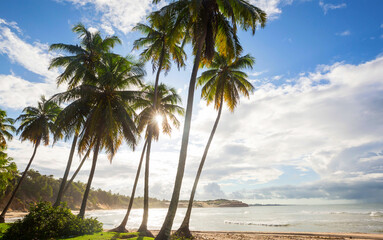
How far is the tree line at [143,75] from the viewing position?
1019 centimetres

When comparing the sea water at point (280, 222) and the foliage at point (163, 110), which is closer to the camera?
the foliage at point (163, 110)

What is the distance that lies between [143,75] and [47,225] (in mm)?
10254

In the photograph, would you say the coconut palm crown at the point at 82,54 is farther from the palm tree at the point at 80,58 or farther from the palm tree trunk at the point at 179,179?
the palm tree trunk at the point at 179,179

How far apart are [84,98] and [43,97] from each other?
493 inches

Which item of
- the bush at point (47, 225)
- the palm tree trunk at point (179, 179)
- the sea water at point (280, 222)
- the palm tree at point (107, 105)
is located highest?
the palm tree at point (107, 105)

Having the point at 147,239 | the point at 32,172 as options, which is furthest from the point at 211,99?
the point at 32,172

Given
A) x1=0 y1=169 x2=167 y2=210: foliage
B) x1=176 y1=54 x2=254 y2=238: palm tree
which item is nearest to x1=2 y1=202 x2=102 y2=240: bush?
x1=176 y1=54 x2=254 y2=238: palm tree

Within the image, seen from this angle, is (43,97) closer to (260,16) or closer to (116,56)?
(116,56)

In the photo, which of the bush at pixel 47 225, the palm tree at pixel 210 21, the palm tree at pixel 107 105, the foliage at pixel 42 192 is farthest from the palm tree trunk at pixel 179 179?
the foliage at pixel 42 192

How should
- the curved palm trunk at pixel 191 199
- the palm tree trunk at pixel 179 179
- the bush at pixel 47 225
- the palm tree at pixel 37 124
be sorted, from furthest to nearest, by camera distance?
the palm tree at pixel 37 124
the curved palm trunk at pixel 191 199
the bush at pixel 47 225
the palm tree trunk at pixel 179 179

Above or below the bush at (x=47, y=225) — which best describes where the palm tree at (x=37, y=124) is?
above

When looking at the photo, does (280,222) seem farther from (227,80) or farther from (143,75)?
(143,75)

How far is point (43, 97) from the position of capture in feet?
72.7

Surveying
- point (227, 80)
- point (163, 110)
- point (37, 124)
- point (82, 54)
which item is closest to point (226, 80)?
point (227, 80)
